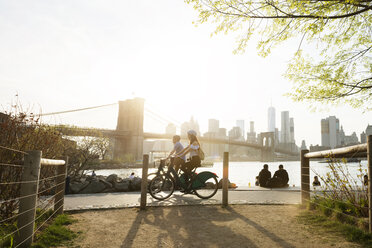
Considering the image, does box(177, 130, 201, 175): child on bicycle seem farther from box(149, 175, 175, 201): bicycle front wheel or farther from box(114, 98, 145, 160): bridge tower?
box(114, 98, 145, 160): bridge tower

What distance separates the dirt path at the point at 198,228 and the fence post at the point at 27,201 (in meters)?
0.55

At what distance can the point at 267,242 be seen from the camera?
9.57ft

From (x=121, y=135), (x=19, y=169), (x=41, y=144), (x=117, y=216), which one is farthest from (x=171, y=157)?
(x=121, y=135)

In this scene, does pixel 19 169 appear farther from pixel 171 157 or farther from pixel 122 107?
pixel 122 107

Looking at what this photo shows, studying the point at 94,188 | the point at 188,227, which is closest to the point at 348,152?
the point at 188,227

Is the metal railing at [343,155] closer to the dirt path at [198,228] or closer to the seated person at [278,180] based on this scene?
the dirt path at [198,228]

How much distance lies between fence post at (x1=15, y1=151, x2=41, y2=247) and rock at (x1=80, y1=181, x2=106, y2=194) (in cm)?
521

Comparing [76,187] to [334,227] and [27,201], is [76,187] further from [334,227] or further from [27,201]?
[334,227]

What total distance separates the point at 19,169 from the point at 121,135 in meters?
38.1

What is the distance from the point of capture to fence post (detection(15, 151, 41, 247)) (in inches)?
101

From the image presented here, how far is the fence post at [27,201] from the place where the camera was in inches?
101

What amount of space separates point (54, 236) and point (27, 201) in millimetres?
631

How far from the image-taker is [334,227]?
3.31 metres

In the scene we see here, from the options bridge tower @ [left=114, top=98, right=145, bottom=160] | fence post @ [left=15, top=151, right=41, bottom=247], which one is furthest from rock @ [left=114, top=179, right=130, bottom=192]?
bridge tower @ [left=114, top=98, right=145, bottom=160]
